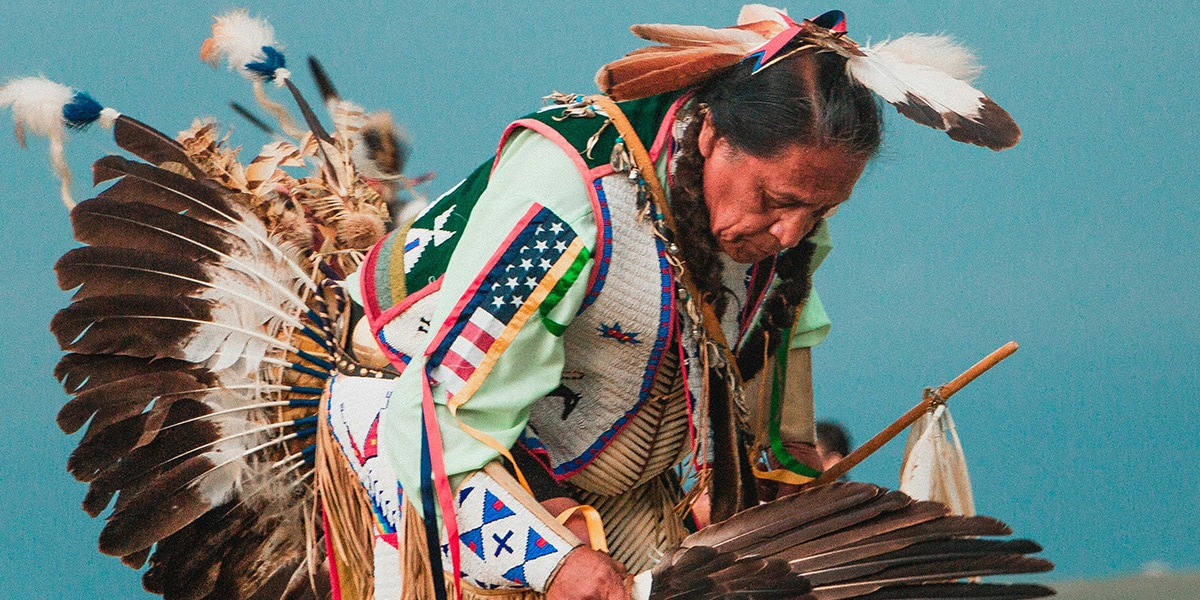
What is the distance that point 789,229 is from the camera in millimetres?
1426

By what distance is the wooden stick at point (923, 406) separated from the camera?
1.63m

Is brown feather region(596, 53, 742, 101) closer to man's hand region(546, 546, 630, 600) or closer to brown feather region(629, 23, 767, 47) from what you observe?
brown feather region(629, 23, 767, 47)

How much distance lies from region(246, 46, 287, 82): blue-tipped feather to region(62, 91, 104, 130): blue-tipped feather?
24 centimetres

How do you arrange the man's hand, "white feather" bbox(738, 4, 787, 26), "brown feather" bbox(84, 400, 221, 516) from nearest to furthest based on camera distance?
the man's hand → "white feather" bbox(738, 4, 787, 26) → "brown feather" bbox(84, 400, 221, 516)

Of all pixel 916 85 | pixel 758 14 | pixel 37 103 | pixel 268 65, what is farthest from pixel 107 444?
pixel 916 85

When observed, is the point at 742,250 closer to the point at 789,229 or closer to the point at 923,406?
the point at 789,229

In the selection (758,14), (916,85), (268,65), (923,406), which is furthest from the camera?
(268,65)

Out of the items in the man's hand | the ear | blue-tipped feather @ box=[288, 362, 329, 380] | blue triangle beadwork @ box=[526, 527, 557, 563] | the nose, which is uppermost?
the ear

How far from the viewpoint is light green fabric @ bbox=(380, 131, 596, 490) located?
1.34 m

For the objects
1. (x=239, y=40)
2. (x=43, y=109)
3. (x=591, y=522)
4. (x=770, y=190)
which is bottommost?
(x=591, y=522)

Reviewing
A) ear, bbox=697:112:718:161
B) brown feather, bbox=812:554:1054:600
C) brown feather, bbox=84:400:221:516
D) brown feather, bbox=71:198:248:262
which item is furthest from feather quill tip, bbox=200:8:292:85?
brown feather, bbox=812:554:1054:600

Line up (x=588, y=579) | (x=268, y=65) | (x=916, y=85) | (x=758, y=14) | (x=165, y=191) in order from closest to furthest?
1. (x=588, y=579)
2. (x=916, y=85)
3. (x=758, y=14)
4. (x=165, y=191)
5. (x=268, y=65)

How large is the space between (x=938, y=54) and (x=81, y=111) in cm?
116

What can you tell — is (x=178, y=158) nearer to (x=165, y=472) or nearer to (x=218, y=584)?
(x=165, y=472)
